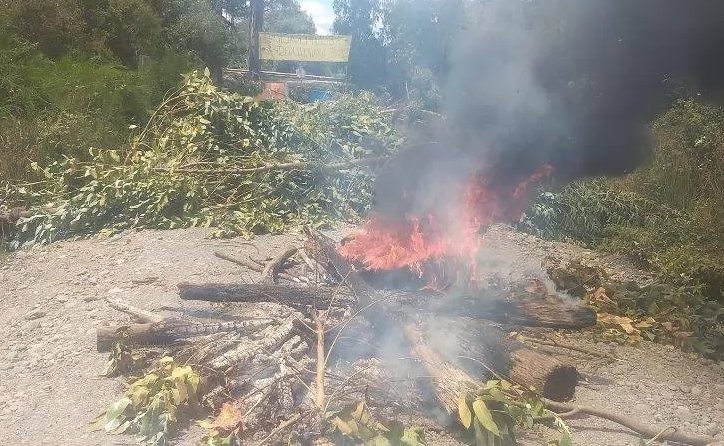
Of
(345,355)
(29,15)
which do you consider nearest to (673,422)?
(345,355)

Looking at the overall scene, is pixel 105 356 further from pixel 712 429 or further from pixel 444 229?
pixel 712 429

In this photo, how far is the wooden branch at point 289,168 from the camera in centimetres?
736

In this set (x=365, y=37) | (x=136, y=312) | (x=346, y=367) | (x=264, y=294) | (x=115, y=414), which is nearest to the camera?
(x=115, y=414)

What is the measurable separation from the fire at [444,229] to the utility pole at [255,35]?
11.6 m

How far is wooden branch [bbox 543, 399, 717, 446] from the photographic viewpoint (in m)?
3.29

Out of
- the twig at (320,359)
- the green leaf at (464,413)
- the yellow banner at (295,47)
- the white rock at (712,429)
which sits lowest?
the white rock at (712,429)

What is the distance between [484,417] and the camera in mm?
3006

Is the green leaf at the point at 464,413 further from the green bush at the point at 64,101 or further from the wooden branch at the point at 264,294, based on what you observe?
the green bush at the point at 64,101

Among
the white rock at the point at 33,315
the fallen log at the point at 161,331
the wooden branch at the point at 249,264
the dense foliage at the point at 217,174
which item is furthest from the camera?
the dense foliage at the point at 217,174

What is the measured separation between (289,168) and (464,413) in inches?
201

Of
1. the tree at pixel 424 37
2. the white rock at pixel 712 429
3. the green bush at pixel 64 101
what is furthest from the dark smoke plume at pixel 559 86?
the green bush at pixel 64 101

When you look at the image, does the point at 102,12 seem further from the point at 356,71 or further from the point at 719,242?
the point at 719,242

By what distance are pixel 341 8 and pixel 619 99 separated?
17.4ft

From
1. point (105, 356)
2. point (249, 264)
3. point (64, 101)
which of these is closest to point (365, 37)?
point (249, 264)
